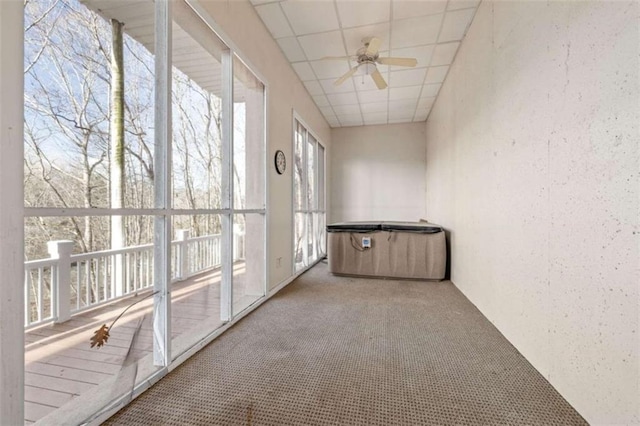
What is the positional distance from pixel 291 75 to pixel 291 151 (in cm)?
107

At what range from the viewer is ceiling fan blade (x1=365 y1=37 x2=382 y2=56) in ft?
9.03

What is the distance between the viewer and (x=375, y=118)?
584 cm

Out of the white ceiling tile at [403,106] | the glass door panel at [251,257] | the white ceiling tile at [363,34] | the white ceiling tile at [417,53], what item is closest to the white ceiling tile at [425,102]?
the white ceiling tile at [403,106]

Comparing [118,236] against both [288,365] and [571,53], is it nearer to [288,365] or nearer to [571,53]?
[288,365]

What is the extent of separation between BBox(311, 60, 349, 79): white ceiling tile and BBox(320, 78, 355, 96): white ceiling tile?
0.16 metres

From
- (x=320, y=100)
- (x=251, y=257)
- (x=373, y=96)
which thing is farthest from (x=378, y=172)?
(x=251, y=257)

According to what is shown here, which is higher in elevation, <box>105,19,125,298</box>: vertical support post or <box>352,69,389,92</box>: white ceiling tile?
<box>352,69,389,92</box>: white ceiling tile

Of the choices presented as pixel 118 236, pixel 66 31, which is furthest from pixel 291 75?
pixel 118 236

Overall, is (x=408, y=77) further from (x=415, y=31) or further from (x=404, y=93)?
(x=415, y=31)

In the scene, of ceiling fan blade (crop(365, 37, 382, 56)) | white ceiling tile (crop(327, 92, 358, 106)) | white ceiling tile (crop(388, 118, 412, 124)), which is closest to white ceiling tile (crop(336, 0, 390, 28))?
ceiling fan blade (crop(365, 37, 382, 56))

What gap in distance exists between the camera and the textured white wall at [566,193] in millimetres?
1059

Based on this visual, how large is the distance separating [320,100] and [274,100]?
1.83m

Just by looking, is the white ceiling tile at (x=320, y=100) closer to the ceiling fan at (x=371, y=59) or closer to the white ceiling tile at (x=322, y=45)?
the white ceiling tile at (x=322, y=45)

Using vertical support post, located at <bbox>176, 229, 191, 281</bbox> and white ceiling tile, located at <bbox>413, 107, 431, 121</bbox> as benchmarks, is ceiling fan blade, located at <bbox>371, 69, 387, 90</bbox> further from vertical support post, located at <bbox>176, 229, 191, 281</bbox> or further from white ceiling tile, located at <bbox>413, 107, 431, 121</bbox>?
vertical support post, located at <bbox>176, 229, 191, 281</bbox>
